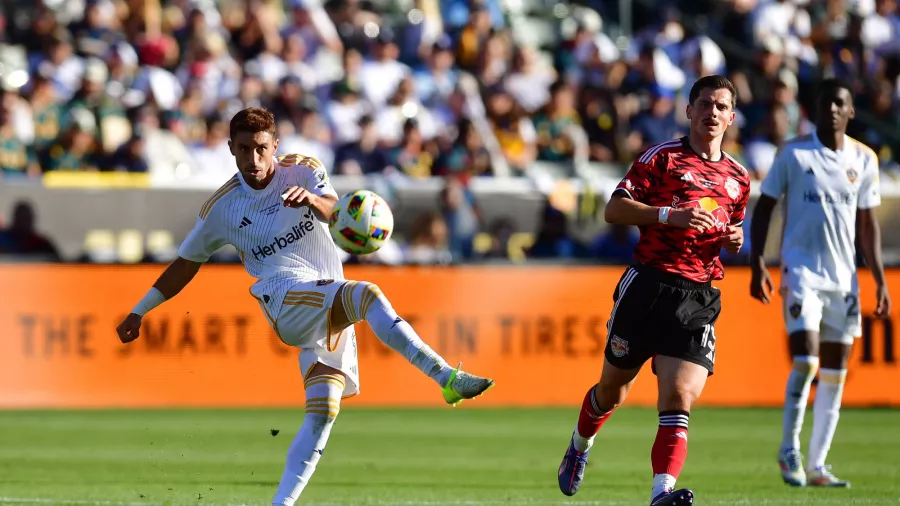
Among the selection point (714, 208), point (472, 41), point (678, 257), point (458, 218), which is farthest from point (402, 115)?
point (714, 208)

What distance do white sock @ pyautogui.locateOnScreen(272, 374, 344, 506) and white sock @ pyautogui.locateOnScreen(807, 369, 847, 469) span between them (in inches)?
155

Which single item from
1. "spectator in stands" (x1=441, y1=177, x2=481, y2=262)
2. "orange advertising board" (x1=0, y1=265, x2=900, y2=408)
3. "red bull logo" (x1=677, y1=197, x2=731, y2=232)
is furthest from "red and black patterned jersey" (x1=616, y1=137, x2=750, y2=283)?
"spectator in stands" (x1=441, y1=177, x2=481, y2=262)

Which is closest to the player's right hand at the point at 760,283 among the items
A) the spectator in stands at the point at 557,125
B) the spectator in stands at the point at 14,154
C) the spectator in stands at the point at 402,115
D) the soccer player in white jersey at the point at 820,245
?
the soccer player in white jersey at the point at 820,245

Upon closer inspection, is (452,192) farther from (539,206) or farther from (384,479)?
(384,479)

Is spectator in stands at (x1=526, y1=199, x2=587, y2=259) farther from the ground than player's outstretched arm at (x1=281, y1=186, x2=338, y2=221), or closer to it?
closer to it

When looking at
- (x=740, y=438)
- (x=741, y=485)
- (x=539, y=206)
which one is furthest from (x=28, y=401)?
(x=741, y=485)

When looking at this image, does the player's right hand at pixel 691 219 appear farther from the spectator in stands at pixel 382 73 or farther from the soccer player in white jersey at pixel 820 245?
the spectator in stands at pixel 382 73

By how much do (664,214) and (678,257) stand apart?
0.42 metres

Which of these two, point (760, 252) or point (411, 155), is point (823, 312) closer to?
point (760, 252)

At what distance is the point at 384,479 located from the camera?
1080 centimetres

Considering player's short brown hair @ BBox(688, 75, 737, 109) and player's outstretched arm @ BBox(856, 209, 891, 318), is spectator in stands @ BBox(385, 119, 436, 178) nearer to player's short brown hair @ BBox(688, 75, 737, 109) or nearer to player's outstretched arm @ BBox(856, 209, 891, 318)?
player's outstretched arm @ BBox(856, 209, 891, 318)

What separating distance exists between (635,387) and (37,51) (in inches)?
365

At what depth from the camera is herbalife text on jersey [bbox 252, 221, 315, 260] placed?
→ 27.0 feet

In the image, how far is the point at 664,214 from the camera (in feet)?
25.6
